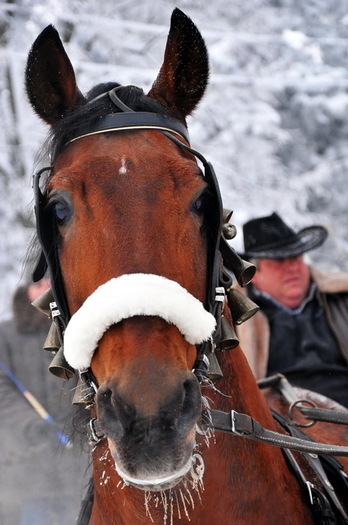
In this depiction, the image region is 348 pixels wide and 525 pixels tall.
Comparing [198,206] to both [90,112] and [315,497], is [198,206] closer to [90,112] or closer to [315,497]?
[90,112]

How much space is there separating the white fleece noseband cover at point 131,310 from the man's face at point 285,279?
295 centimetres

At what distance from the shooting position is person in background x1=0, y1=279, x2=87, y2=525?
461cm

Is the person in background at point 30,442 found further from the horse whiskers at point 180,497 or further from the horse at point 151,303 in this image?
the horse whiskers at point 180,497

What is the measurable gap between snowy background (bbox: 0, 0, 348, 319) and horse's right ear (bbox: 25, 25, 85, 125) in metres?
6.90

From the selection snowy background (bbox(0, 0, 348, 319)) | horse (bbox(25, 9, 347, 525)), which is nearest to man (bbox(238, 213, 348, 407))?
horse (bbox(25, 9, 347, 525))

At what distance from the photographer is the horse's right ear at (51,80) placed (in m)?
2.27

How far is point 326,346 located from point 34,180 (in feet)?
8.69

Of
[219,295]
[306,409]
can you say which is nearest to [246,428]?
[219,295]

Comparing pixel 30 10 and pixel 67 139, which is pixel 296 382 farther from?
pixel 30 10

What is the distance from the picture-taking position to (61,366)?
2.11 meters

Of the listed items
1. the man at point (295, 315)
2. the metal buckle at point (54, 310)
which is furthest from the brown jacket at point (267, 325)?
the metal buckle at point (54, 310)

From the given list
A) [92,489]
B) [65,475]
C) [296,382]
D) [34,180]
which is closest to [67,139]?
[34,180]

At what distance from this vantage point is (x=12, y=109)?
9.47 metres

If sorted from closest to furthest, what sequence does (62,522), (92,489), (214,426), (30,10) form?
(214,426) < (92,489) < (62,522) < (30,10)
